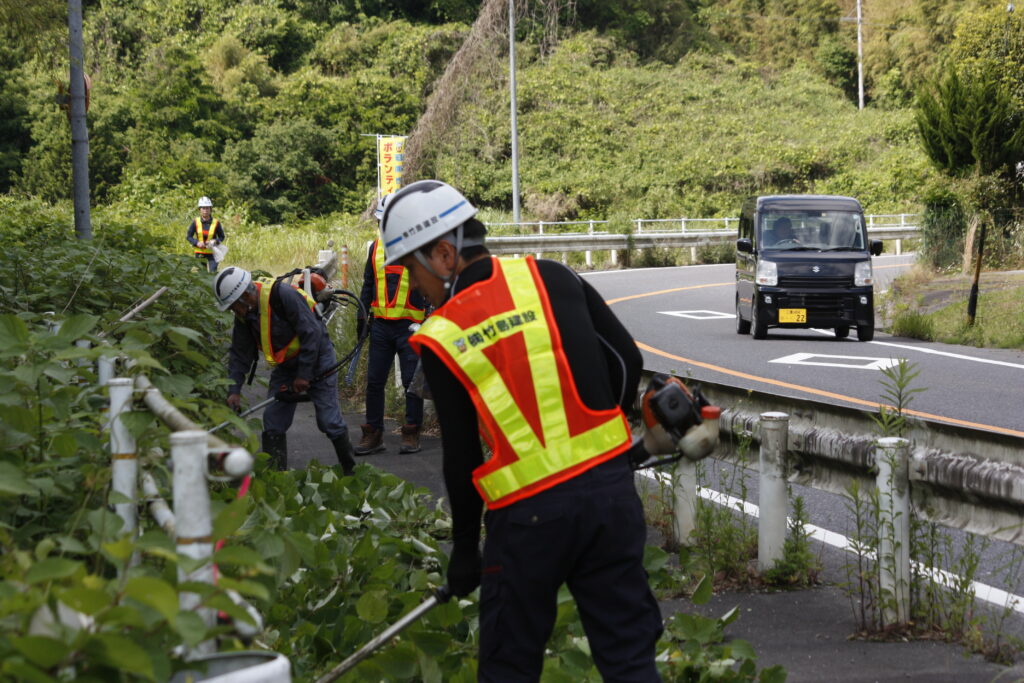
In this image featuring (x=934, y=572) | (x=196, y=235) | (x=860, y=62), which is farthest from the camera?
(x=860, y=62)

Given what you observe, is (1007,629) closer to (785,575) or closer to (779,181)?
(785,575)

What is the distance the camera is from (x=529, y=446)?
324 cm

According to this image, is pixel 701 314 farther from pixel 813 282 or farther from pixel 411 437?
pixel 411 437

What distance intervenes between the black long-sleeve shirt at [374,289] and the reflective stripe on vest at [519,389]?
6.74 metres

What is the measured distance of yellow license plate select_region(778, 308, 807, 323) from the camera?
17641mm

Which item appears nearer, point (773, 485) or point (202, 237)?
point (773, 485)

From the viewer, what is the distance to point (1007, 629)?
203 inches

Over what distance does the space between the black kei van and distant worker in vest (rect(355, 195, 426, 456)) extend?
858 cm

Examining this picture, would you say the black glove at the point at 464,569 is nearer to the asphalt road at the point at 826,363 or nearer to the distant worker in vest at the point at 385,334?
the asphalt road at the point at 826,363

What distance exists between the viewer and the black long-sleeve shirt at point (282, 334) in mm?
8188

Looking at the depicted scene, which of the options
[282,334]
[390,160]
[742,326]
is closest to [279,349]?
[282,334]

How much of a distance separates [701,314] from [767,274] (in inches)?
170

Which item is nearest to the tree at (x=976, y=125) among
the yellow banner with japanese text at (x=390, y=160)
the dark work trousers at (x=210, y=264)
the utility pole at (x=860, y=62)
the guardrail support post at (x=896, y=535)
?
the yellow banner with japanese text at (x=390, y=160)

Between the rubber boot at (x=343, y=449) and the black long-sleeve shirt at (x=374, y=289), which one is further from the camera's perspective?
the black long-sleeve shirt at (x=374, y=289)
